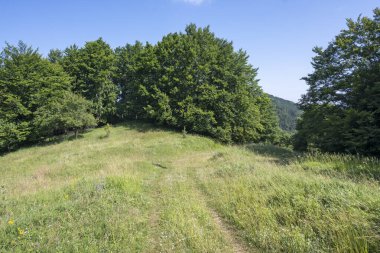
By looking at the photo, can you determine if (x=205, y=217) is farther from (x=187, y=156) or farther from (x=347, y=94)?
(x=347, y=94)

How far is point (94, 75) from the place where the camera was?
39.1 meters

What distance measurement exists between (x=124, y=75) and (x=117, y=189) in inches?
1582

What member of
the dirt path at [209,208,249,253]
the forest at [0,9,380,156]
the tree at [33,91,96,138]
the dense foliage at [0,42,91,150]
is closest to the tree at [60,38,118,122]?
the forest at [0,9,380,156]

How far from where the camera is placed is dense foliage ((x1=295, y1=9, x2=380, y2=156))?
56.9ft

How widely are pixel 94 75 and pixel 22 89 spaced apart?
10910 mm

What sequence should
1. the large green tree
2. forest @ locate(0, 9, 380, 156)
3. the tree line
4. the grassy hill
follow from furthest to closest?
the large green tree
the tree line
forest @ locate(0, 9, 380, 156)
the grassy hill

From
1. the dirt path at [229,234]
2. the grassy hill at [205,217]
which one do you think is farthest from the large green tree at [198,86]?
the dirt path at [229,234]

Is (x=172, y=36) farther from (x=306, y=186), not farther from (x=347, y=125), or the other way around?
(x=306, y=186)

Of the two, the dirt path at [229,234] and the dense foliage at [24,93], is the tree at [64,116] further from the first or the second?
the dirt path at [229,234]

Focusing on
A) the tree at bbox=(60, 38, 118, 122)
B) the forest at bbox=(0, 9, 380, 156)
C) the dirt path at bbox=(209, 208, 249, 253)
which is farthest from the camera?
the tree at bbox=(60, 38, 118, 122)

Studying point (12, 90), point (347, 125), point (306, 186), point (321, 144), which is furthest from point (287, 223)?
point (12, 90)

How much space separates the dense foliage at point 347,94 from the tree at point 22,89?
36534mm

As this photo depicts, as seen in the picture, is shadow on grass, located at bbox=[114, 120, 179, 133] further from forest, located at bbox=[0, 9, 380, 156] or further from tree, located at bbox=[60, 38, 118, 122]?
tree, located at bbox=[60, 38, 118, 122]

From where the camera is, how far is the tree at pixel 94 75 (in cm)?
3872
